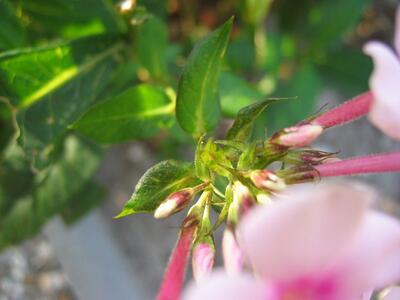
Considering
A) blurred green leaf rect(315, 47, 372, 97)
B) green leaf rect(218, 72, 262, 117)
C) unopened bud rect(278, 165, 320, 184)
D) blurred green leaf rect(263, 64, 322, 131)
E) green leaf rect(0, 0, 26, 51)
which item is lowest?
blurred green leaf rect(315, 47, 372, 97)

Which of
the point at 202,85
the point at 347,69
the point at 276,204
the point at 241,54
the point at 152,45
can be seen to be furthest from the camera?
the point at 347,69

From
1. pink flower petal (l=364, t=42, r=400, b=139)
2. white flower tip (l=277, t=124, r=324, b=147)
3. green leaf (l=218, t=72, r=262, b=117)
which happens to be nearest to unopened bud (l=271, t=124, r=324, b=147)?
white flower tip (l=277, t=124, r=324, b=147)

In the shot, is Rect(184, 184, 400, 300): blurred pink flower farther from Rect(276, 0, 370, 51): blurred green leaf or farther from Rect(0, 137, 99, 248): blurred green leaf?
Rect(276, 0, 370, 51): blurred green leaf

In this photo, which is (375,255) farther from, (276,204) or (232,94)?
(232,94)

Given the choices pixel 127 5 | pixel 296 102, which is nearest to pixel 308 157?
pixel 127 5

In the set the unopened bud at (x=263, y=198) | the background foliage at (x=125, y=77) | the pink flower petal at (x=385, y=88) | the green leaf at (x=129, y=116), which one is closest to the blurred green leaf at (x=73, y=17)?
the background foliage at (x=125, y=77)

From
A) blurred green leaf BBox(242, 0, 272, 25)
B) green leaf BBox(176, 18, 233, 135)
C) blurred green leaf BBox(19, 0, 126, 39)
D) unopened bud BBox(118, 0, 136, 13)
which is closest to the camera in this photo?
green leaf BBox(176, 18, 233, 135)
